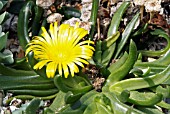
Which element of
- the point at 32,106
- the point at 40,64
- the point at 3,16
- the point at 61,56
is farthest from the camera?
the point at 3,16

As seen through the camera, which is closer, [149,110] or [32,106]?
[32,106]

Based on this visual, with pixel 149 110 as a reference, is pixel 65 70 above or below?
above

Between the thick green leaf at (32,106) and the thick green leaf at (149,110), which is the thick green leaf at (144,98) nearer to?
the thick green leaf at (149,110)

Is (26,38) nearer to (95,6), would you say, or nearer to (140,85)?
(95,6)

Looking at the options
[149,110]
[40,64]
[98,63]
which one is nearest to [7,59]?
[40,64]

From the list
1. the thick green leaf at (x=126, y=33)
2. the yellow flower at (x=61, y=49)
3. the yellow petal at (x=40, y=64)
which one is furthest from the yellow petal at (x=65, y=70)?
the thick green leaf at (x=126, y=33)

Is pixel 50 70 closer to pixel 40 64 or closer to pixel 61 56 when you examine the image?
pixel 40 64

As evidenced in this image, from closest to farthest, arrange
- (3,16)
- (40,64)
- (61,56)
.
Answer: (40,64)
(61,56)
(3,16)
